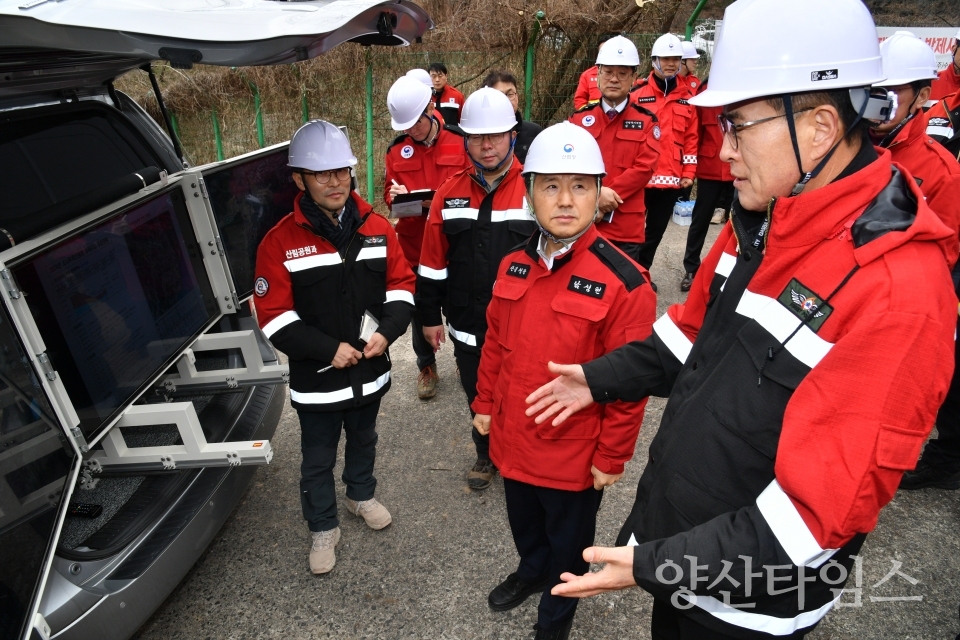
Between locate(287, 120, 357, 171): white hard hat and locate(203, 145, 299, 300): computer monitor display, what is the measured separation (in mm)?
467

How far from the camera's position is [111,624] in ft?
7.02

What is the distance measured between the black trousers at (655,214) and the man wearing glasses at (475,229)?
8.75ft

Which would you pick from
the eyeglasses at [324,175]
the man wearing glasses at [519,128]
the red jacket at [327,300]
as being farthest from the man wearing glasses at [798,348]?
the man wearing glasses at [519,128]

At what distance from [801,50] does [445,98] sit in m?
5.56

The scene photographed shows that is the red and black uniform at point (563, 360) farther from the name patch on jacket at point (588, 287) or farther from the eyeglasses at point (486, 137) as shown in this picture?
the eyeglasses at point (486, 137)

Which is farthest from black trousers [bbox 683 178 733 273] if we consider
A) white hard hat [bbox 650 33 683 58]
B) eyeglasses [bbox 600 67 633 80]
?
eyeglasses [bbox 600 67 633 80]

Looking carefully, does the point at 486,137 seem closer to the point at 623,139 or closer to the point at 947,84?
the point at 623,139

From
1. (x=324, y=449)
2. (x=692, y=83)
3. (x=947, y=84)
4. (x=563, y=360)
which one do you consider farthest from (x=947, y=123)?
(x=324, y=449)

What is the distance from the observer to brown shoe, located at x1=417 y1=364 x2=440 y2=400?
4371 mm

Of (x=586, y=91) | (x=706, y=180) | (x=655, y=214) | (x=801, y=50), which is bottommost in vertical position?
(x=655, y=214)

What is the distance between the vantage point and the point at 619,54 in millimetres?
4652

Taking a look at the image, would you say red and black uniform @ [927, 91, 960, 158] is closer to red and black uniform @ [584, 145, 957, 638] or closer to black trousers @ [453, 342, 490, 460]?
black trousers @ [453, 342, 490, 460]

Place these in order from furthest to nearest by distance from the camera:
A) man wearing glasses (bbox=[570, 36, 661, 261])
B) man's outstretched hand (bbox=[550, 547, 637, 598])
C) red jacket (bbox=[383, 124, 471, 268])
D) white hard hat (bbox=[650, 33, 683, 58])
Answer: white hard hat (bbox=[650, 33, 683, 58])
man wearing glasses (bbox=[570, 36, 661, 261])
red jacket (bbox=[383, 124, 471, 268])
man's outstretched hand (bbox=[550, 547, 637, 598])

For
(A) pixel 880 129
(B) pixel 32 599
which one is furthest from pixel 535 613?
(A) pixel 880 129
